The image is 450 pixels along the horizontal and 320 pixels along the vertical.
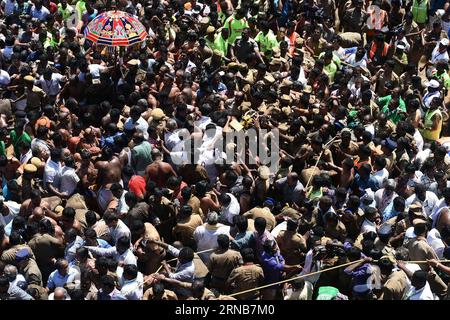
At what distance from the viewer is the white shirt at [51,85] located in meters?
16.0

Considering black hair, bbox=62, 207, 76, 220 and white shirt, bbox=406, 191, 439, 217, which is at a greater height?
black hair, bbox=62, 207, 76, 220

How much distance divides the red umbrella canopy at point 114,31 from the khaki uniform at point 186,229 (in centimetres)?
440

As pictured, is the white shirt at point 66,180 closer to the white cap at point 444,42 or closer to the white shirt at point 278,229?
the white shirt at point 278,229

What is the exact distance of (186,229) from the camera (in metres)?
12.6

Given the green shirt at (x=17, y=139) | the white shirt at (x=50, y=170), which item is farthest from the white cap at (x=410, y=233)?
the green shirt at (x=17, y=139)

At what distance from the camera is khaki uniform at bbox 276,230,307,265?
40.2ft

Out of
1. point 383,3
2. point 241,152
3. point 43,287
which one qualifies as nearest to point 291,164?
point 241,152

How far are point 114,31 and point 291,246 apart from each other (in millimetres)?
5576

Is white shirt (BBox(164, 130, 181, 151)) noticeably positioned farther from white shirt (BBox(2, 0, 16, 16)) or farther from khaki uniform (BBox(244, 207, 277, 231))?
white shirt (BBox(2, 0, 16, 16))

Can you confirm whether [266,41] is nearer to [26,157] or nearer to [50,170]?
[26,157]

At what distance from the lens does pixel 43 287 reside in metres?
11.8

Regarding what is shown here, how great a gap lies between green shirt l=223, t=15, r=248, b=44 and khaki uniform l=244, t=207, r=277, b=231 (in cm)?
602

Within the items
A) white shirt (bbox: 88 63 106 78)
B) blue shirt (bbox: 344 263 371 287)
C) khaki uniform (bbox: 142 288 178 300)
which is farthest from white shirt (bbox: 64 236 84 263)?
white shirt (bbox: 88 63 106 78)

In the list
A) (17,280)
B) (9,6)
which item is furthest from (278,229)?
(9,6)
